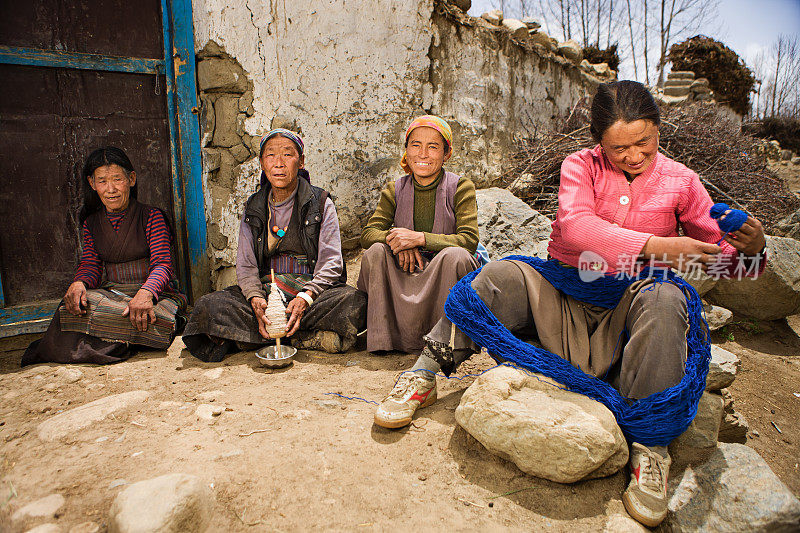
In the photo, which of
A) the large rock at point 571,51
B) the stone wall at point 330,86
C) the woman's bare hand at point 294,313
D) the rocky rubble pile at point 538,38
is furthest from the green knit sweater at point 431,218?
the large rock at point 571,51

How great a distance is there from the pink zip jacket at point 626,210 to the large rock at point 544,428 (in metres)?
0.62

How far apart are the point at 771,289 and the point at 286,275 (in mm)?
3706

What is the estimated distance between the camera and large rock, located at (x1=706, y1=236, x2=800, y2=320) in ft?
12.0

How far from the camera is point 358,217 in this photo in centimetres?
436

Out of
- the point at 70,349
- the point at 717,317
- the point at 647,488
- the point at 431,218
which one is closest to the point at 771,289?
the point at 717,317

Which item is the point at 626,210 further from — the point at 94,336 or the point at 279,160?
the point at 94,336

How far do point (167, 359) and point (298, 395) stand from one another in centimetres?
Answer: 114

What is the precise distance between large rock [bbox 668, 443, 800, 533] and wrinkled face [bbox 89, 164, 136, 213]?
3.47 meters

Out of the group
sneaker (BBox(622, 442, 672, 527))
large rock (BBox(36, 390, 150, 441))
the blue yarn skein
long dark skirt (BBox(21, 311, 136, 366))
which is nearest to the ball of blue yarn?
the blue yarn skein

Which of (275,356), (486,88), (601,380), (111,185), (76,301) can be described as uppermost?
(486,88)

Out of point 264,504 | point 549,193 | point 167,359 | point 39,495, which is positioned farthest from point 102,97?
point 549,193

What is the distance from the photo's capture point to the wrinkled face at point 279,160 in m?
3.12

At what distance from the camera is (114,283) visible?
130 inches

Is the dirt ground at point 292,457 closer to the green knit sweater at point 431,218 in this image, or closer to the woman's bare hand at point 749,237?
the green knit sweater at point 431,218
